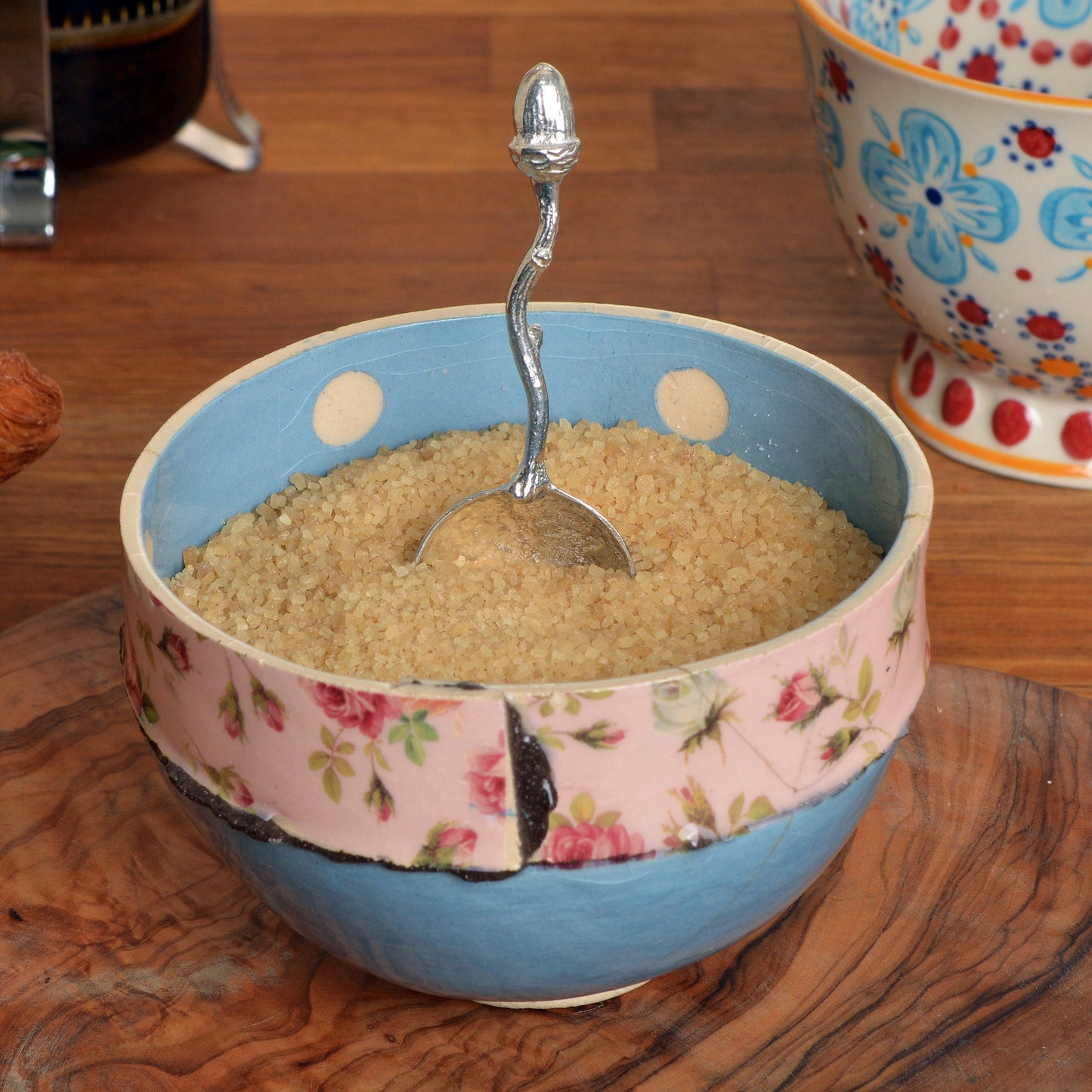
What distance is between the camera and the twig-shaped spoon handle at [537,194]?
1.24 feet

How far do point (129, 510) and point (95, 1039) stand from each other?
0.13m

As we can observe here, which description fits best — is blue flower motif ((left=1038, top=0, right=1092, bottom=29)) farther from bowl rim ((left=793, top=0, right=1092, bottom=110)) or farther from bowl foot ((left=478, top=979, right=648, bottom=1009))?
bowl foot ((left=478, top=979, right=648, bottom=1009))

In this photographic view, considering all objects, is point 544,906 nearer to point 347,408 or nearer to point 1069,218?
point 347,408

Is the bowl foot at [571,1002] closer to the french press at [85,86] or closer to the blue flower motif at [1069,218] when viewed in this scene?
the blue flower motif at [1069,218]

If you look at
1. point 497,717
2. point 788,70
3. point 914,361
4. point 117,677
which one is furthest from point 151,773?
point 788,70

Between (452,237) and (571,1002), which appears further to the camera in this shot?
(452,237)

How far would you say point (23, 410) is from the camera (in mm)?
567

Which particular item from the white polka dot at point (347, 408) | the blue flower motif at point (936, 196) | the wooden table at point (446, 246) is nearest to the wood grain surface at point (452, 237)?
the wooden table at point (446, 246)

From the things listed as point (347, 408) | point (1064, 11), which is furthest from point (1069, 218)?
point (347, 408)

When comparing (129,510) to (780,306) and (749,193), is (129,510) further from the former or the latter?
(749,193)

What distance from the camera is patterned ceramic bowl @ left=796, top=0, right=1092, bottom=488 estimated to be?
0.63 meters

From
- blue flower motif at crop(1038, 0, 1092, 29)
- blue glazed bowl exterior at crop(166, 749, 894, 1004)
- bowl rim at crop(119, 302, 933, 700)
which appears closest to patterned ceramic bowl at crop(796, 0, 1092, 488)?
blue flower motif at crop(1038, 0, 1092, 29)

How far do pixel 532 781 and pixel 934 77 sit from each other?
1.40 ft

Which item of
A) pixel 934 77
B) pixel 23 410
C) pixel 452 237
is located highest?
pixel 934 77
